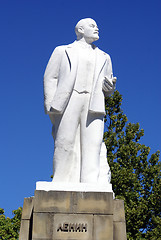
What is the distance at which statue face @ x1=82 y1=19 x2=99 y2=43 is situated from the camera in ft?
34.3

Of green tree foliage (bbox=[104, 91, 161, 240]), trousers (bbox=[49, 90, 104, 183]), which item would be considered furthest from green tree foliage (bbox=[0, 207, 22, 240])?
trousers (bbox=[49, 90, 104, 183])

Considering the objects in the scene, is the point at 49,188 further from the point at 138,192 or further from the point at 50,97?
the point at 138,192

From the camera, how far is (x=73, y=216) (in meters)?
8.86

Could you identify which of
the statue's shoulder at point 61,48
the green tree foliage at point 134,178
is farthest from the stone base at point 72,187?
the green tree foliage at point 134,178

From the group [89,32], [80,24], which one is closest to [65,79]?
[89,32]

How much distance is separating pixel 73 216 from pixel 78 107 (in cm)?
233

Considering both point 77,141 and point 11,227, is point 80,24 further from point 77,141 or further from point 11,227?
point 11,227

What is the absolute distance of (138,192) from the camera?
25.9 metres

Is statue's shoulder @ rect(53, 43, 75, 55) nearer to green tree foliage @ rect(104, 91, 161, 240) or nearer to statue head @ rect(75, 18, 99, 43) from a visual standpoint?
statue head @ rect(75, 18, 99, 43)

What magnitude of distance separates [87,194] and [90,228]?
65 centimetres

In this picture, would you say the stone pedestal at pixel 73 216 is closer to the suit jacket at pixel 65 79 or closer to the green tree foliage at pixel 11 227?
the suit jacket at pixel 65 79

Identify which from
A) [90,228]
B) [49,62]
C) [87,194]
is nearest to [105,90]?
[49,62]

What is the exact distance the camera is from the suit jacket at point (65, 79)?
980 cm

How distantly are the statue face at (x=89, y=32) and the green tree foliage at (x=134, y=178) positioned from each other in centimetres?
1507
